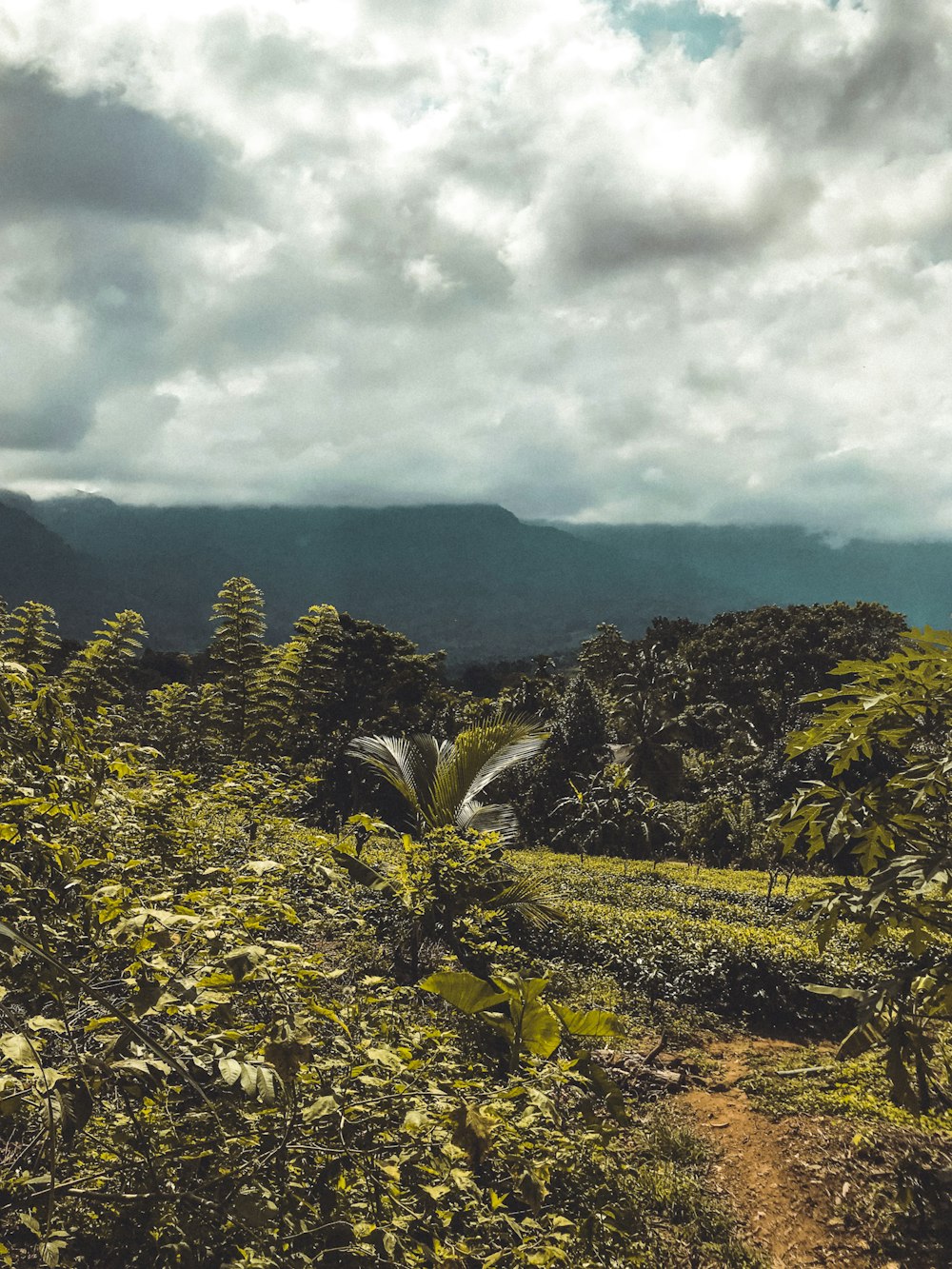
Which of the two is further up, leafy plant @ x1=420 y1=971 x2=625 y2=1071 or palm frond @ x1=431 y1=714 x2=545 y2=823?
leafy plant @ x1=420 y1=971 x2=625 y2=1071

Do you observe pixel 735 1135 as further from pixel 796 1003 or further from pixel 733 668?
pixel 733 668

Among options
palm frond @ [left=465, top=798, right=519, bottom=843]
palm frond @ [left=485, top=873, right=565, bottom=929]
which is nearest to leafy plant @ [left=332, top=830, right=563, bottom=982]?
palm frond @ [left=485, top=873, right=565, bottom=929]

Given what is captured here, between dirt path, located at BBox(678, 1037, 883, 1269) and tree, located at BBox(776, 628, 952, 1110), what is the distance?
3175 mm

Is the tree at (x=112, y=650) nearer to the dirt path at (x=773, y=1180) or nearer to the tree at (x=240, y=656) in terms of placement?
the tree at (x=240, y=656)

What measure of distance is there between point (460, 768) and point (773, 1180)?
146 inches

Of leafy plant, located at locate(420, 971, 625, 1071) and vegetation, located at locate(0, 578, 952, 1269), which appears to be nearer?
leafy plant, located at locate(420, 971, 625, 1071)

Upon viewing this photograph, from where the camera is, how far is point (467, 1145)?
134cm

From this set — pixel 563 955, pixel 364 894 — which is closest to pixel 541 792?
pixel 563 955

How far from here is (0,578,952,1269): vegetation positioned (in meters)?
1.48

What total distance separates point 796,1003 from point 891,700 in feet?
24.8

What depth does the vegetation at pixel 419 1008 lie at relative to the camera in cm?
148

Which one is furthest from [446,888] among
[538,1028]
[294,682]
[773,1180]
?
[294,682]

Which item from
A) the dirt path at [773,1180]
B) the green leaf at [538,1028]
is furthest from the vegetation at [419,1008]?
the dirt path at [773,1180]

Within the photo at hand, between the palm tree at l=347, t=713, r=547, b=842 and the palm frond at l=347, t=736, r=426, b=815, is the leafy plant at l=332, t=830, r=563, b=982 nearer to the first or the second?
the palm tree at l=347, t=713, r=547, b=842
